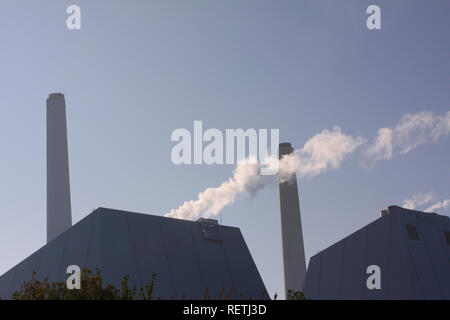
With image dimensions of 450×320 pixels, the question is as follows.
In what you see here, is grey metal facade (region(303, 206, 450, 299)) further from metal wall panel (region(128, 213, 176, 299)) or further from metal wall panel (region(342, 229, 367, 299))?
metal wall panel (region(128, 213, 176, 299))

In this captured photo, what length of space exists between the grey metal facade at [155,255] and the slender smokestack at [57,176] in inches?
909

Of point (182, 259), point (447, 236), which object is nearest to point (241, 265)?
point (182, 259)

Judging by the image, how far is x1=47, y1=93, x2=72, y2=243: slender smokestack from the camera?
54562 mm

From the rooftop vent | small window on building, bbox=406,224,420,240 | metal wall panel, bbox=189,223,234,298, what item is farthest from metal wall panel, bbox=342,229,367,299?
the rooftop vent

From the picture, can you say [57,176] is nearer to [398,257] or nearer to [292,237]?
[292,237]

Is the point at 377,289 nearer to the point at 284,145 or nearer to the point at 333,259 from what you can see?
the point at 333,259

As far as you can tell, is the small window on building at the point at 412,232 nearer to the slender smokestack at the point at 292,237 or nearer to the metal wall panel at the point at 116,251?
the metal wall panel at the point at 116,251

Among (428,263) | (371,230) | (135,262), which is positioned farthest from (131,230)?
(428,263)

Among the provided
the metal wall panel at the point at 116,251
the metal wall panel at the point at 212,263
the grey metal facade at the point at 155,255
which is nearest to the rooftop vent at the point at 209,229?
the grey metal facade at the point at 155,255

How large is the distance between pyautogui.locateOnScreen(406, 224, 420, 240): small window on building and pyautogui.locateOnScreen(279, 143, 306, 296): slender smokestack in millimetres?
36327

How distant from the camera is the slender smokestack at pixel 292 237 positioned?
6278cm

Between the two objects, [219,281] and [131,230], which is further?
[219,281]

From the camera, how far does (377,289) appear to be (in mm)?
27422
